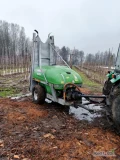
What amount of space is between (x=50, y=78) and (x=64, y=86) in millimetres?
616

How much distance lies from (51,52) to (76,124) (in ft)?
12.5

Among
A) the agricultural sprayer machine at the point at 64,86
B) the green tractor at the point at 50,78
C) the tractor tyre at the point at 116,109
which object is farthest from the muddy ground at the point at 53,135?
the green tractor at the point at 50,78

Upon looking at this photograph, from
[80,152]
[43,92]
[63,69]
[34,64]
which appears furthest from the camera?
[34,64]

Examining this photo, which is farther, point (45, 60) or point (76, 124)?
point (45, 60)

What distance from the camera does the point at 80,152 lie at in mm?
3123

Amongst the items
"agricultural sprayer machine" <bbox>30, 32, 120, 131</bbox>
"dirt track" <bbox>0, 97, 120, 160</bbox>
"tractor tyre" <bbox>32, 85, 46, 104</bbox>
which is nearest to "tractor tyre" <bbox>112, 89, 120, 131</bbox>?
"agricultural sprayer machine" <bbox>30, 32, 120, 131</bbox>

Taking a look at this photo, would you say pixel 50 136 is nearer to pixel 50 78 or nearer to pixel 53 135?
pixel 53 135

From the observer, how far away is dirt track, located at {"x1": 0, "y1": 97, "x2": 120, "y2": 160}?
3.08 metres

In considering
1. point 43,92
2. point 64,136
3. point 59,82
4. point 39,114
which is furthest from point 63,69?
point 64,136

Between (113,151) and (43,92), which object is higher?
(43,92)

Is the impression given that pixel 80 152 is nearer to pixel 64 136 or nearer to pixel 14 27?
pixel 64 136

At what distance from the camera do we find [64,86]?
519 centimetres

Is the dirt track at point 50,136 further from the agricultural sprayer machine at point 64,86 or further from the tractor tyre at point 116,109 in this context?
the agricultural sprayer machine at point 64,86

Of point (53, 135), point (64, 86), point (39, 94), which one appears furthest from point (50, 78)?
point (53, 135)
